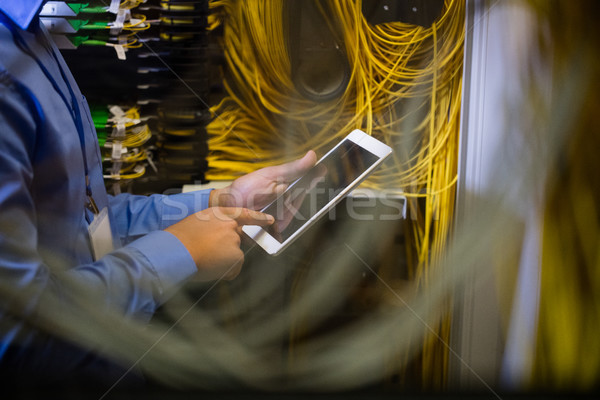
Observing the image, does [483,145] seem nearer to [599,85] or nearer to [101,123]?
[599,85]

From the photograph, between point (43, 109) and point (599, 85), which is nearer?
point (43, 109)

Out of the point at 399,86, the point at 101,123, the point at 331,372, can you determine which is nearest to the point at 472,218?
the point at 399,86

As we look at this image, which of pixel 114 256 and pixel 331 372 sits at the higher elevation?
pixel 114 256

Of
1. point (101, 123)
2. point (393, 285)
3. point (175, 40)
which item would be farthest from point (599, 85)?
point (101, 123)

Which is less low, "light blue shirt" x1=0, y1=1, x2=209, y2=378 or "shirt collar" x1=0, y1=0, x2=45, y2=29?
"shirt collar" x1=0, y1=0, x2=45, y2=29

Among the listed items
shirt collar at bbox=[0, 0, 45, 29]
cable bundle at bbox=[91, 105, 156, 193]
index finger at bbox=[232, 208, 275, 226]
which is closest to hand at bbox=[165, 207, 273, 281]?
index finger at bbox=[232, 208, 275, 226]

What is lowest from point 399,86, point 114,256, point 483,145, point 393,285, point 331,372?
point 331,372

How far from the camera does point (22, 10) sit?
0.73 m

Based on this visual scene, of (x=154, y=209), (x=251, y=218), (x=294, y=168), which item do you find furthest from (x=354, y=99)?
(x=154, y=209)

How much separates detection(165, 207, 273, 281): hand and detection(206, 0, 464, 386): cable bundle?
0.25 feet

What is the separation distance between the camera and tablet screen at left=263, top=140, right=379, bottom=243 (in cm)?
84

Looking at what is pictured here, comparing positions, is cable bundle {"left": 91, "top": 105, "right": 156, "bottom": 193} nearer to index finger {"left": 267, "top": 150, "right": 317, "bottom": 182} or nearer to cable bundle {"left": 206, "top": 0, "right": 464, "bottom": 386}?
cable bundle {"left": 206, "top": 0, "right": 464, "bottom": 386}

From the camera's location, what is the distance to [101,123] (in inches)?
32.8

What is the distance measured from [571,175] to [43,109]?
878 millimetres
